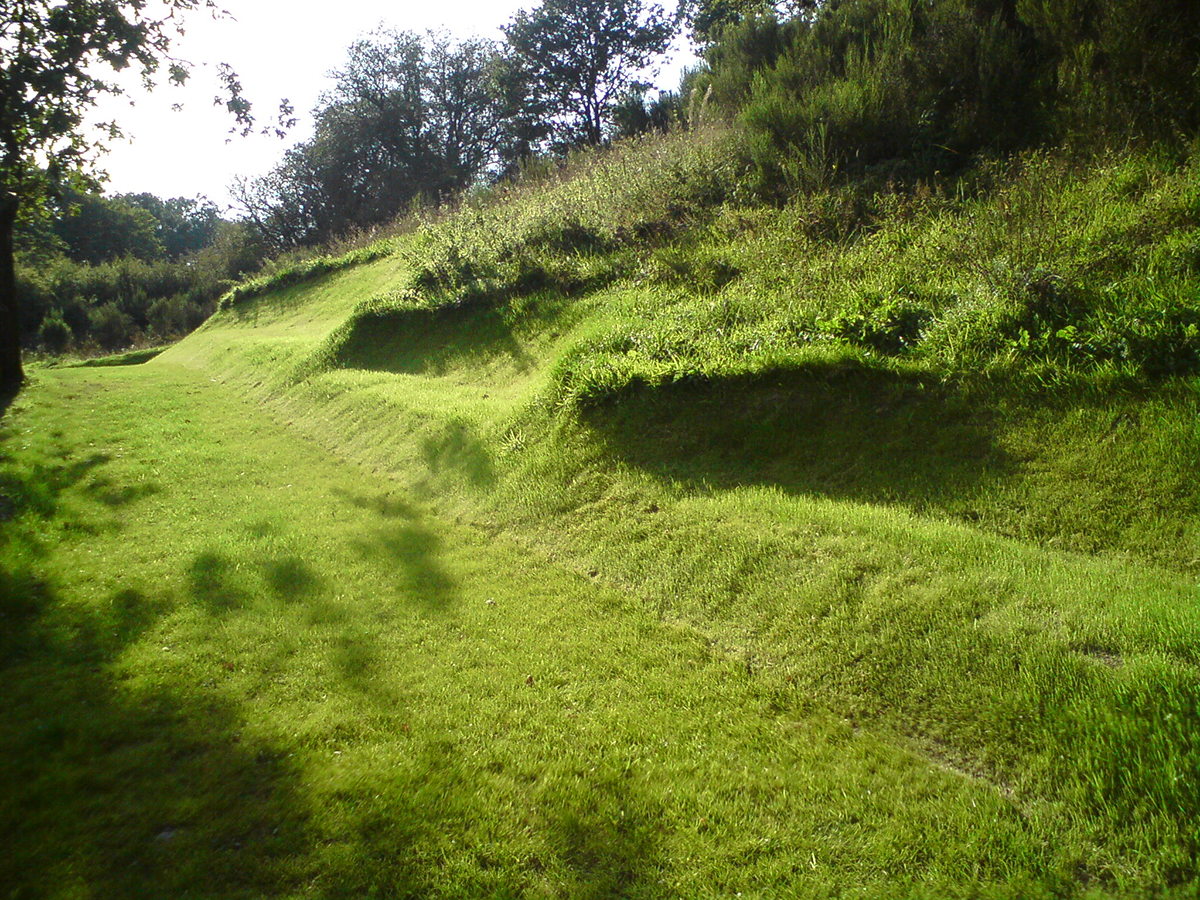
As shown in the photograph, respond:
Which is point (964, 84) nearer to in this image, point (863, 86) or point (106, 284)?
point (863, 86)

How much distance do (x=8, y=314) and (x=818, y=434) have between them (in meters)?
15.5

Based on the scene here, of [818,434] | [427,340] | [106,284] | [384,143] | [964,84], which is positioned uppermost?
[384,143]

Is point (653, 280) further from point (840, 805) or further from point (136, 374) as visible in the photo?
point (136, 374)

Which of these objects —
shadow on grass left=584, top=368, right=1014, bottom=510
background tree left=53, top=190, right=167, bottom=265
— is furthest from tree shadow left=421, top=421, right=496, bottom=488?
background tree left=53, top=190, right=167, bottom=265

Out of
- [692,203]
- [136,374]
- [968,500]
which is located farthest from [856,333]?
[136,374]

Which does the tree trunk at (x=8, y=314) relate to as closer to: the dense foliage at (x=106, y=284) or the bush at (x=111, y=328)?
the dense foliage at (x=106, y=284)

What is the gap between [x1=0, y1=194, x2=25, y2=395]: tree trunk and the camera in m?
12.7

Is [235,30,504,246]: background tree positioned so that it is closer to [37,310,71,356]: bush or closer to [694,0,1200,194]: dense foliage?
[37,310,71,356]: bush

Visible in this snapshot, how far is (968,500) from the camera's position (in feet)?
16.0

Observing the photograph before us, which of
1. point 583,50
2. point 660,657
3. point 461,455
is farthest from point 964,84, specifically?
point 583,50

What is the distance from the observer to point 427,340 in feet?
41.9

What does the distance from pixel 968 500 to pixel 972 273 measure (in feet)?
9.19

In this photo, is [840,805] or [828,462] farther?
[828,462]

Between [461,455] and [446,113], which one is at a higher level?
[446,113]
